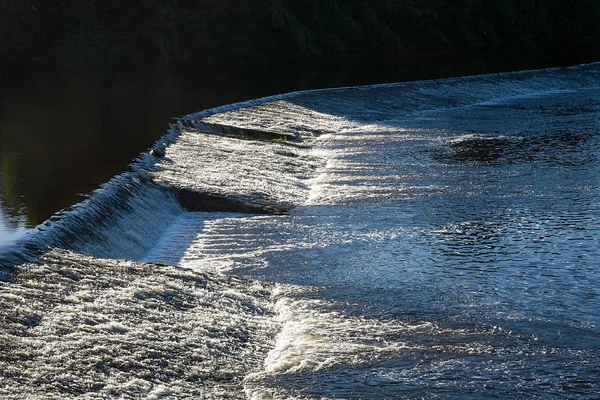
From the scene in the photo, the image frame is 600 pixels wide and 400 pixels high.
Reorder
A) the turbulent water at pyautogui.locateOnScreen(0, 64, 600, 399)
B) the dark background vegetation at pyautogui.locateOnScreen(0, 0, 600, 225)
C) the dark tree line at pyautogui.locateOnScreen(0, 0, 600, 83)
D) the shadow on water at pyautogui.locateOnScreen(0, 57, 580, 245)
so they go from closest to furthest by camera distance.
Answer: the turbulent water at pyautogui.locateOnScreen(0, 64, 600, 399)
the shadow on water at pyautogui.locateOnScreen(0, 57, 580, 245)
the dark background vegetation at pyautogui.locateOnScreen(0, 0, 600, 225)
the dark tree line at pyautogui.locateOnScreen(0, 0, 600, 83)

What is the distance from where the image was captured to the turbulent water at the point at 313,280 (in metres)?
5.73

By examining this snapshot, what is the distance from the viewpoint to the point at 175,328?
6.40 metres

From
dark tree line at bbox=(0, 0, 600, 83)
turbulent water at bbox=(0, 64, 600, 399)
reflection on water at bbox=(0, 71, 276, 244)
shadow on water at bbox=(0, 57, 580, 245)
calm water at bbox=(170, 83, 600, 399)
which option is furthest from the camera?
dark tree line at bbox=(0, 0, 600, 83)

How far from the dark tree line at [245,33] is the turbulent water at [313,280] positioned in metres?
18.3

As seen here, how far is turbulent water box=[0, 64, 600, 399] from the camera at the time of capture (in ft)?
18.8

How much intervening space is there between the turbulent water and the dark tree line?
18286 mm

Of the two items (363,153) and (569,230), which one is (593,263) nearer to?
(569,230)

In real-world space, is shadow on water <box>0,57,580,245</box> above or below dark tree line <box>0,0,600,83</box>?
below

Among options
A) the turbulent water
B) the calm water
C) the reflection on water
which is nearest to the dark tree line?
the reflection on water

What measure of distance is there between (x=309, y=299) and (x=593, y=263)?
9.73ft

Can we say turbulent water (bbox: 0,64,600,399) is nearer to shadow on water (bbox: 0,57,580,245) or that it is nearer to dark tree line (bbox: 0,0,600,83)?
shadow on water (bbox: 0,57,580,245)

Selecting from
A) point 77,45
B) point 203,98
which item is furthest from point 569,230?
point 77,45

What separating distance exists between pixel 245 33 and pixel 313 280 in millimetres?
28953

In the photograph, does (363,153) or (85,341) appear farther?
(363,153)
